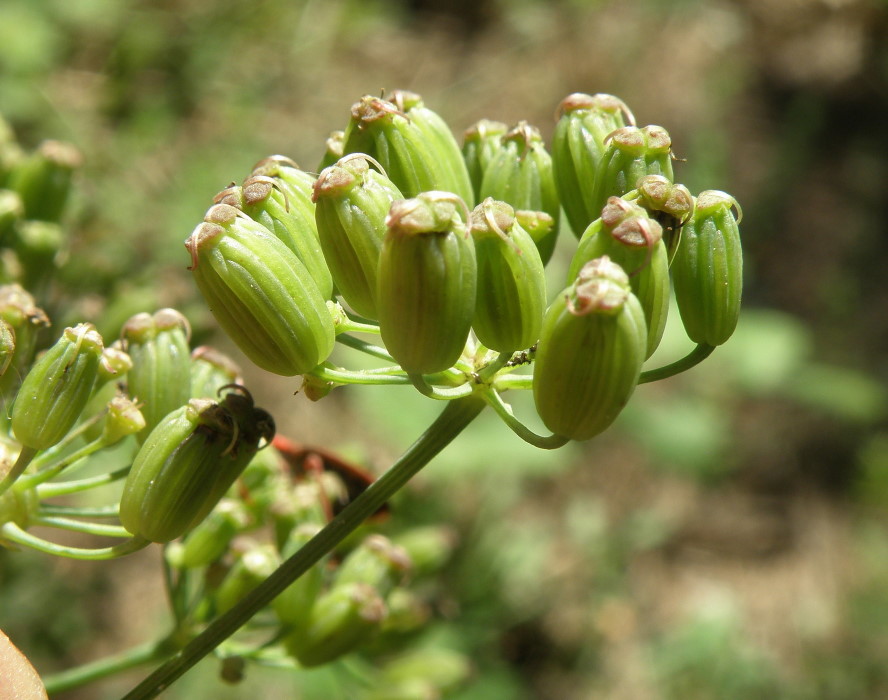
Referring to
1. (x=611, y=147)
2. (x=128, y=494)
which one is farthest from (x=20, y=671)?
(x=611, y=147)

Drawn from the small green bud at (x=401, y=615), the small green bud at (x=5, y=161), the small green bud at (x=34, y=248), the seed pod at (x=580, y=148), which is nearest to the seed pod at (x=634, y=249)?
the seed pod at (x=580, y=148)

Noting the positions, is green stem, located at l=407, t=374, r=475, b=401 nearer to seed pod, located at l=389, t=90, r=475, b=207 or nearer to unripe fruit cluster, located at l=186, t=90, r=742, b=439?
unripe fruit cluster, located at l=186, t=90, r=742, b=439

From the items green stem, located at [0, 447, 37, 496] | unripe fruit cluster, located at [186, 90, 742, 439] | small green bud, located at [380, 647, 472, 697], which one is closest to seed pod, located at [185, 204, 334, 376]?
unripe fruit cluster, located at [186, 90, 742, 439]

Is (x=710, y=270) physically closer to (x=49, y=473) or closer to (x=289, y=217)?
(x=289, y=217)

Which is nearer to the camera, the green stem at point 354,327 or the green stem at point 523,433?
the green stem at point 523,433

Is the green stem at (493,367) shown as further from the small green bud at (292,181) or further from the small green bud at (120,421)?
the small green bud at (120,421)

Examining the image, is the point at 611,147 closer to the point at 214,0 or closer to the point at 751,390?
the point at 751,390
